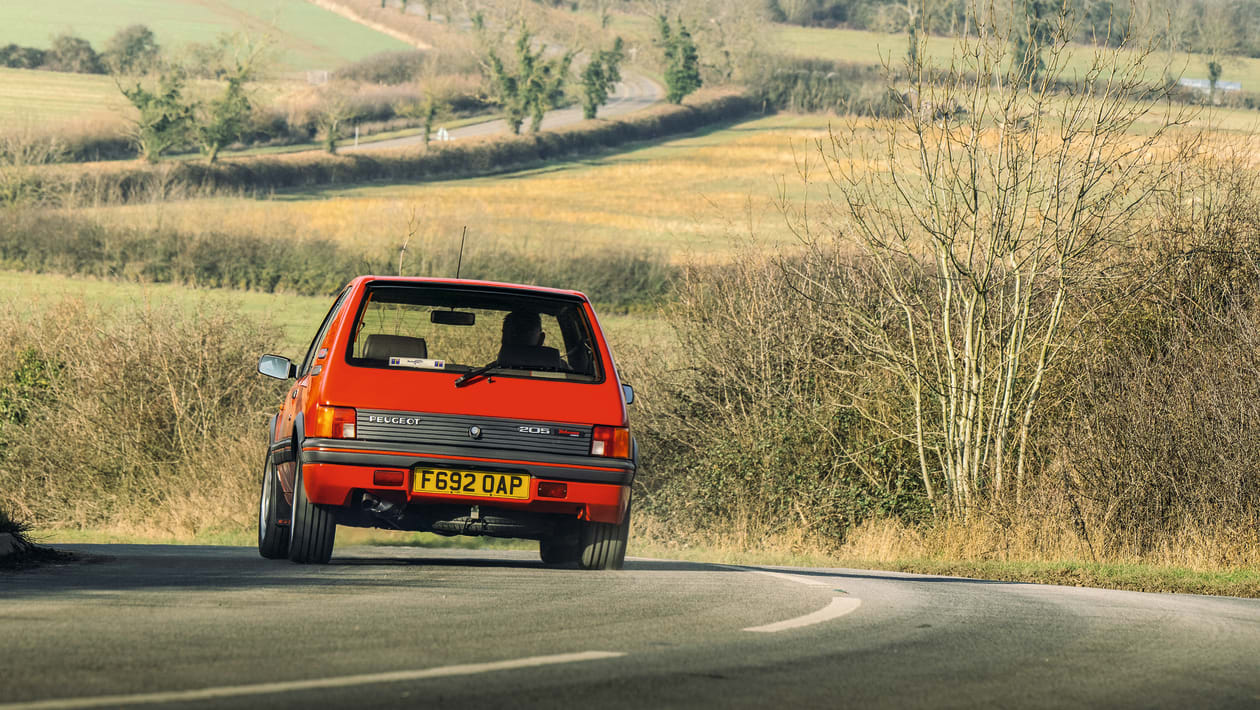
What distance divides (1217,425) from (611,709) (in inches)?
631

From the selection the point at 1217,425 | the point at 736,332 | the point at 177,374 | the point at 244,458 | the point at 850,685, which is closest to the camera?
the point at 850,685

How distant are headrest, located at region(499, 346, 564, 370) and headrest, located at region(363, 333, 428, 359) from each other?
Answer: 1.68 feet

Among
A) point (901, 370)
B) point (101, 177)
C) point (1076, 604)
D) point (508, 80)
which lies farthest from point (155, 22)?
point (1076, 604)

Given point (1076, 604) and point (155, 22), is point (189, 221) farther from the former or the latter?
point (1076, 604)

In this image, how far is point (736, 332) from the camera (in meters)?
29.9

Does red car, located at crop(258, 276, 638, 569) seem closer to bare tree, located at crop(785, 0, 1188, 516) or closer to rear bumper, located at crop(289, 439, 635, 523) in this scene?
rear bumper, located at crop(289, 439, 635, 523)

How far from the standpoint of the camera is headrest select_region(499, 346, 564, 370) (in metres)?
9.63

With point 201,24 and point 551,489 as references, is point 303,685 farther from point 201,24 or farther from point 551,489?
point 201,24

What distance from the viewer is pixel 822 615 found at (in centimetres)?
782

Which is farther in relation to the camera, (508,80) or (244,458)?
(508,80)

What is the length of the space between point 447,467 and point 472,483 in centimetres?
18

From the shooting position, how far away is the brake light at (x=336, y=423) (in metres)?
9.19

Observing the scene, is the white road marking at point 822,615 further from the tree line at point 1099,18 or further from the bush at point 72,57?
the bush at point 72,57

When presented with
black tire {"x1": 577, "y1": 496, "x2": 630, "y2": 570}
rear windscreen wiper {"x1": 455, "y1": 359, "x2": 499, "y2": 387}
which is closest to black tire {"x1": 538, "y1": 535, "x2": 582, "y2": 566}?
black tire {"x1": 577, "y1": 496, "x2": 630, "y2": 570}
